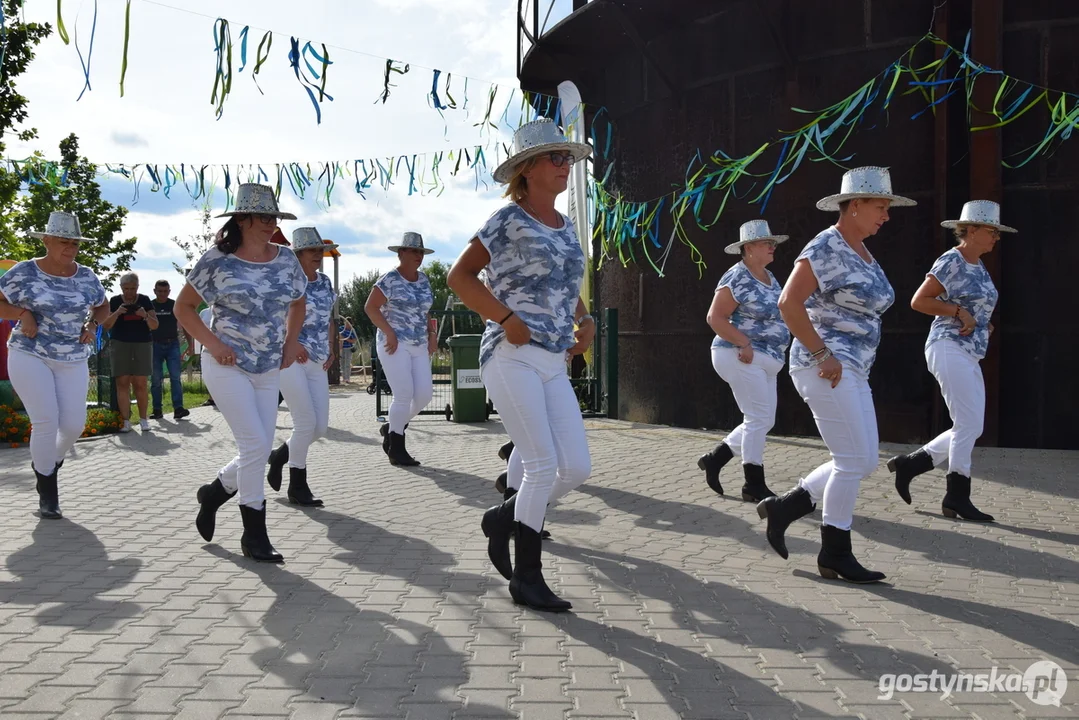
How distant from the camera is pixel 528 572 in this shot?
4551 mm

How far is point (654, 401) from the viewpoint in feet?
43.8

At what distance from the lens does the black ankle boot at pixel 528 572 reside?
451cm

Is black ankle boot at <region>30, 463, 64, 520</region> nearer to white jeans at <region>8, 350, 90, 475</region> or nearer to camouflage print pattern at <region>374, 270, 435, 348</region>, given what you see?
white jeans at <region>8, 350, 90, 475</region>

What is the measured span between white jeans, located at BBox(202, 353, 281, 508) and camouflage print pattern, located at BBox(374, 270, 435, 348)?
3.42 metres

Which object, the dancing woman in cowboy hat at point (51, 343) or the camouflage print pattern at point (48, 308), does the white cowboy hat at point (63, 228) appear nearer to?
the dancing woman in cowboy hat at point (51, 343)

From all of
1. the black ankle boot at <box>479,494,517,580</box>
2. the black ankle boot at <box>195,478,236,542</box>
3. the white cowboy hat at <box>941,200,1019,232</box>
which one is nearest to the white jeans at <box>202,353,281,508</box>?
the black ankle boot at <box>195,478,236,542</box>

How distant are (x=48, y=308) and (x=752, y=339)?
16.2ft

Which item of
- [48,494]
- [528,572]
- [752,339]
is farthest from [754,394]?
[48,494]

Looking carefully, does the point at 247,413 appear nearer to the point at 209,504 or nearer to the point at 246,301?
the point at 246,301

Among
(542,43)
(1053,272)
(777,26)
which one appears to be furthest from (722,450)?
(542,43)

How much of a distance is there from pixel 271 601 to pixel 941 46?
9102 millimetres

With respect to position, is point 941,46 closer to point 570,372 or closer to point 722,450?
point 722,450

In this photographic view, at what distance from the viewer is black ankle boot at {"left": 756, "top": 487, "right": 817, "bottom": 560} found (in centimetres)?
528

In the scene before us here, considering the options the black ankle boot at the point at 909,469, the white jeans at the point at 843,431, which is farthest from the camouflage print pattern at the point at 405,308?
the white jeans at the point at 843,431
